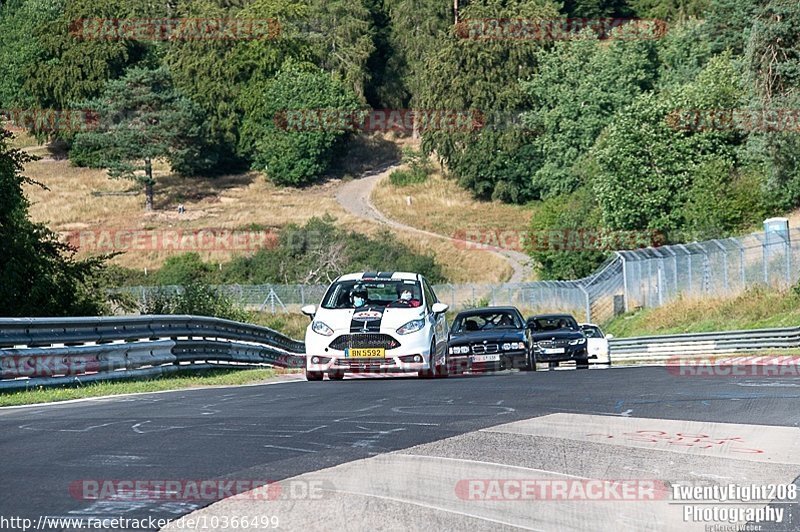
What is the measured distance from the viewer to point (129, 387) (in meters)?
18.3

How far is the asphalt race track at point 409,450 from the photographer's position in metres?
6.93

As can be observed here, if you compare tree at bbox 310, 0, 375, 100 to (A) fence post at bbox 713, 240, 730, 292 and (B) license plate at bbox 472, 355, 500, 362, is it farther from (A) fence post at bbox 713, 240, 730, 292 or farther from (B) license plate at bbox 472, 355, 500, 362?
(B) license plate at bbox 472, 355, 500, 362

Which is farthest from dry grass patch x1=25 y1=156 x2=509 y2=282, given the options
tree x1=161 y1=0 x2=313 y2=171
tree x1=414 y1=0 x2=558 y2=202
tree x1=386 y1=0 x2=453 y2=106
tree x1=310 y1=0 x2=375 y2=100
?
tree x1=386 y1=0 x2=453 y2=106

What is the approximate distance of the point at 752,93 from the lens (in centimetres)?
4472

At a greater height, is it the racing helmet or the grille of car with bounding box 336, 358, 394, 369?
the racing helmet

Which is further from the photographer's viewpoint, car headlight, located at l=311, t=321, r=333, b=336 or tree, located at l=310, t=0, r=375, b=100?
tree, located at l=310, t=0, r=375, b=100

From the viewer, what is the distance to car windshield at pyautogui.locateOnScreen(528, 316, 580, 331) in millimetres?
Answer: 29383

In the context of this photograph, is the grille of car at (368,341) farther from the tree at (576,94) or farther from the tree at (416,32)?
the tree at (416,32)

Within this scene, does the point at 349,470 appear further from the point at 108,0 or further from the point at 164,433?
the point at 108,0

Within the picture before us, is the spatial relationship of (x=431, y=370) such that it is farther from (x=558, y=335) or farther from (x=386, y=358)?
(x=558, y=335)

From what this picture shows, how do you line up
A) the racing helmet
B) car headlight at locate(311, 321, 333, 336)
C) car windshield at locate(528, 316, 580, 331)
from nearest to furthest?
car headlight at locate(311, 321, 333, 336) < the racing helmet < car windshield at locate(528, 316, 580, 331)

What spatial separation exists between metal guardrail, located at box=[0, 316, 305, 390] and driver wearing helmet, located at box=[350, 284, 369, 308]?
361cm

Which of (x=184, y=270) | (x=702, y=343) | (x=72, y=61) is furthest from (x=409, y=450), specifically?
(x=72, y=61)

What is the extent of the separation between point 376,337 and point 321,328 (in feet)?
2.89
